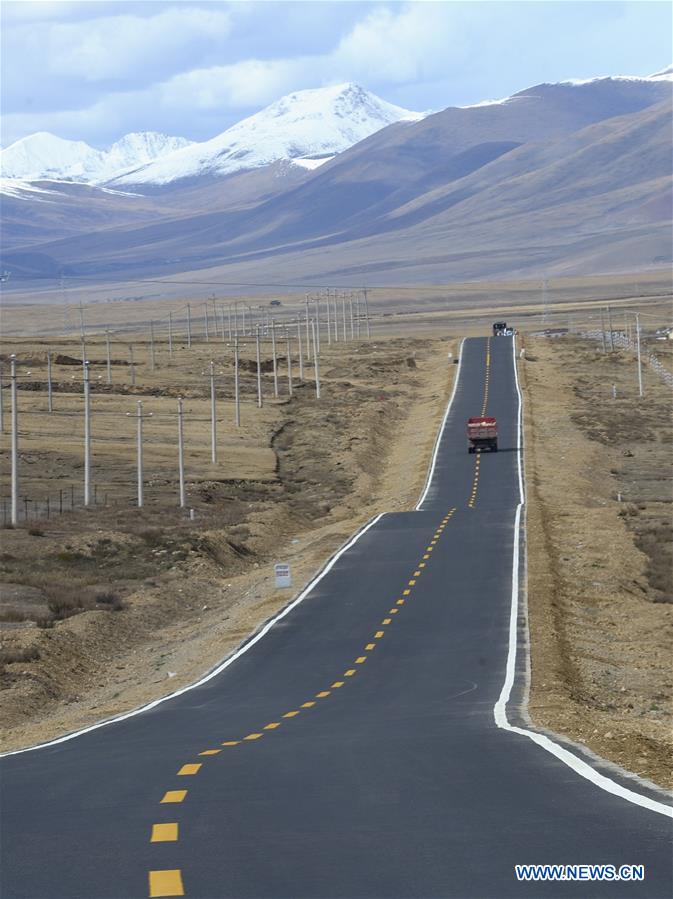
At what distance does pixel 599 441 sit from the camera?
4203 inches

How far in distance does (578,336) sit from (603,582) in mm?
141322

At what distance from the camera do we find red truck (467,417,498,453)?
97.1m

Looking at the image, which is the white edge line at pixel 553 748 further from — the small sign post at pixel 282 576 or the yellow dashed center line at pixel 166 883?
the small sign post at pixel 282 576

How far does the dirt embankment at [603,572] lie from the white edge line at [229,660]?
24.5ft

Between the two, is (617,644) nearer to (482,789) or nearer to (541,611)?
(541,611)

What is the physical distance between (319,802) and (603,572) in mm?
Result: 41240

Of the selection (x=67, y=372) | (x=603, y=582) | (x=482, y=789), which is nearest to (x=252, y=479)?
(x=603, y=582)

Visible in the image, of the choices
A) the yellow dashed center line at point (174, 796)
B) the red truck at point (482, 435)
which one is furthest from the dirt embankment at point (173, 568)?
the yellow dashed center line at point (174, 796)

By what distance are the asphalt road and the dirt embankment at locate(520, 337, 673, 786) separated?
1.62m

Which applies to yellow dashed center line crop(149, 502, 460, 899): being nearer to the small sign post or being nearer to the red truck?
the small sign post

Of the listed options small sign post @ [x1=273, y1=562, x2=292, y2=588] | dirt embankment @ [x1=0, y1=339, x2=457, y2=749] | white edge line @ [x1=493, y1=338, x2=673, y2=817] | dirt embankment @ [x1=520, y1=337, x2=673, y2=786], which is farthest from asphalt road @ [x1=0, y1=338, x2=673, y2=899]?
small sign post @ [x1=273, y1=562, x2=292, y2=588]

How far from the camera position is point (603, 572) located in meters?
54.7

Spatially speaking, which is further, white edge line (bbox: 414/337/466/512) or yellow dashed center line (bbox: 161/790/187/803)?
white edge line (bbox: 414/337/466/512)

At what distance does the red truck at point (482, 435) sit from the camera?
319ft
